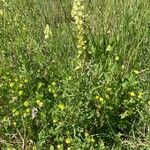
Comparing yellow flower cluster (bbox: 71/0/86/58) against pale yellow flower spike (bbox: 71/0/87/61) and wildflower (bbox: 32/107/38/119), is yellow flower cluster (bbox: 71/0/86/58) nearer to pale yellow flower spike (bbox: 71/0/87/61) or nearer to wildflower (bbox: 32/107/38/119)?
pale yellow flower spike (bbox: 71/0/87/61)

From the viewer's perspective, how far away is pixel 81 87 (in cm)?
241

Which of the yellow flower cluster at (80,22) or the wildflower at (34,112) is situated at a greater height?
the yellow flower cluster at (80,22)

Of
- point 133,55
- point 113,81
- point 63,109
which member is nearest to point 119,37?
point 133,55

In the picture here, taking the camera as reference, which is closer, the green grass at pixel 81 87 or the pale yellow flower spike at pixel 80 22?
the green grass at pixel 81 87

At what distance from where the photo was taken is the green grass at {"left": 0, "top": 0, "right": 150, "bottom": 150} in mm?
2375

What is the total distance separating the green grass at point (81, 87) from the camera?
7.79 ft

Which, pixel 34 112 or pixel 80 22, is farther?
pixel 80 22

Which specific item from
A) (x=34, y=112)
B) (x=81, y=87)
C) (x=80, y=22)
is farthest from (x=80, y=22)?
(x=34, y=112)

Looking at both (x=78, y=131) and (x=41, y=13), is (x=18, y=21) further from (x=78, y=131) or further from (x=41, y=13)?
(x=78, y=131)

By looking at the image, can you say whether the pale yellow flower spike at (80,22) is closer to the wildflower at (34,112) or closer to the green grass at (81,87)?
the green grass at (81,87)

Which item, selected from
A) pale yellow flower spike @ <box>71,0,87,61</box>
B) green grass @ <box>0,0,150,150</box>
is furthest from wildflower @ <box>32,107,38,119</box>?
pale yellow flower spike @ <box>71,0,87,61</box>

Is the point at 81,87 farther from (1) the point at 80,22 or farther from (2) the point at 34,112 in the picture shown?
(1) the point at 80,22

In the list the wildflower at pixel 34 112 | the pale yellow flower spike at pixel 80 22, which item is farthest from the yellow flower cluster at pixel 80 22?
the wildflower at pixel 34 112

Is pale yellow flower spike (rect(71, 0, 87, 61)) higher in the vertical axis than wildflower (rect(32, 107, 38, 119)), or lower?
higher
